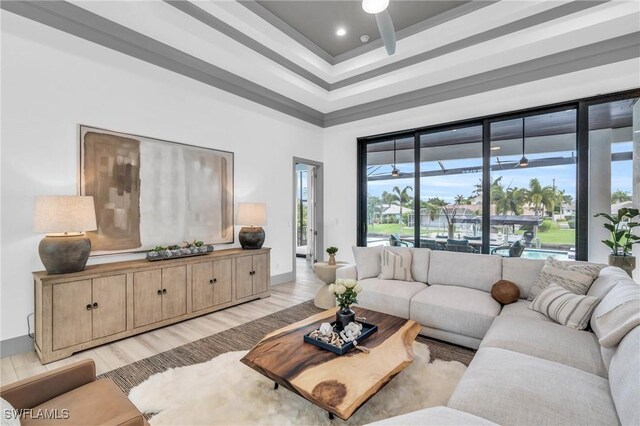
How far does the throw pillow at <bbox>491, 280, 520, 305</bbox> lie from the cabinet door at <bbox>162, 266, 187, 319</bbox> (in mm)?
3514

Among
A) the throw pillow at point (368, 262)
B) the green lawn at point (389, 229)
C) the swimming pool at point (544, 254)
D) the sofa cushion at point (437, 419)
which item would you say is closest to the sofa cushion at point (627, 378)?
the sofa cushion at point (437, 419)

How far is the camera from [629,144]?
3.72 metres

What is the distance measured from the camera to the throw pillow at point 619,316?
1.57m

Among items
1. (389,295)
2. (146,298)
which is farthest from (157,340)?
(389,295)

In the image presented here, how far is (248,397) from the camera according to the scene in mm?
2014

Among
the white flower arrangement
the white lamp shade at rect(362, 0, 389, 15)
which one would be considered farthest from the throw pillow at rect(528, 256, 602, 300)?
the white lamp shade at rect(362, 0, 389, 15)

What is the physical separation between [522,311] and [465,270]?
832mm

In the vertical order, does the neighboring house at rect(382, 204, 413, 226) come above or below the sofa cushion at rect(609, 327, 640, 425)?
above

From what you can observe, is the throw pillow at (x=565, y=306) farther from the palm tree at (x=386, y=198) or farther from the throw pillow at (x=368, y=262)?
the palm tree at (x=386, y=198)

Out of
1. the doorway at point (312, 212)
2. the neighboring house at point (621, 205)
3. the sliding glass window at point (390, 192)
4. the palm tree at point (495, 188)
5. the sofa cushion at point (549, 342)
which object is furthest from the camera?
the doorway at point (312, 212)

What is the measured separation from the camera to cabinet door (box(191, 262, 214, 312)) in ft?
11.8

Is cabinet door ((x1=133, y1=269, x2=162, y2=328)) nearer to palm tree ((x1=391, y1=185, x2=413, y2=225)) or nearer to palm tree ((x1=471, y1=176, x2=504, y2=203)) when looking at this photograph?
palm tree ((x1=391, y1=185, x2=413, y2=225))

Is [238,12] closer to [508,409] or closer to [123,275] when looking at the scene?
[123,275]

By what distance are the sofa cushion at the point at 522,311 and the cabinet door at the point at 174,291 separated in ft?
11.3
